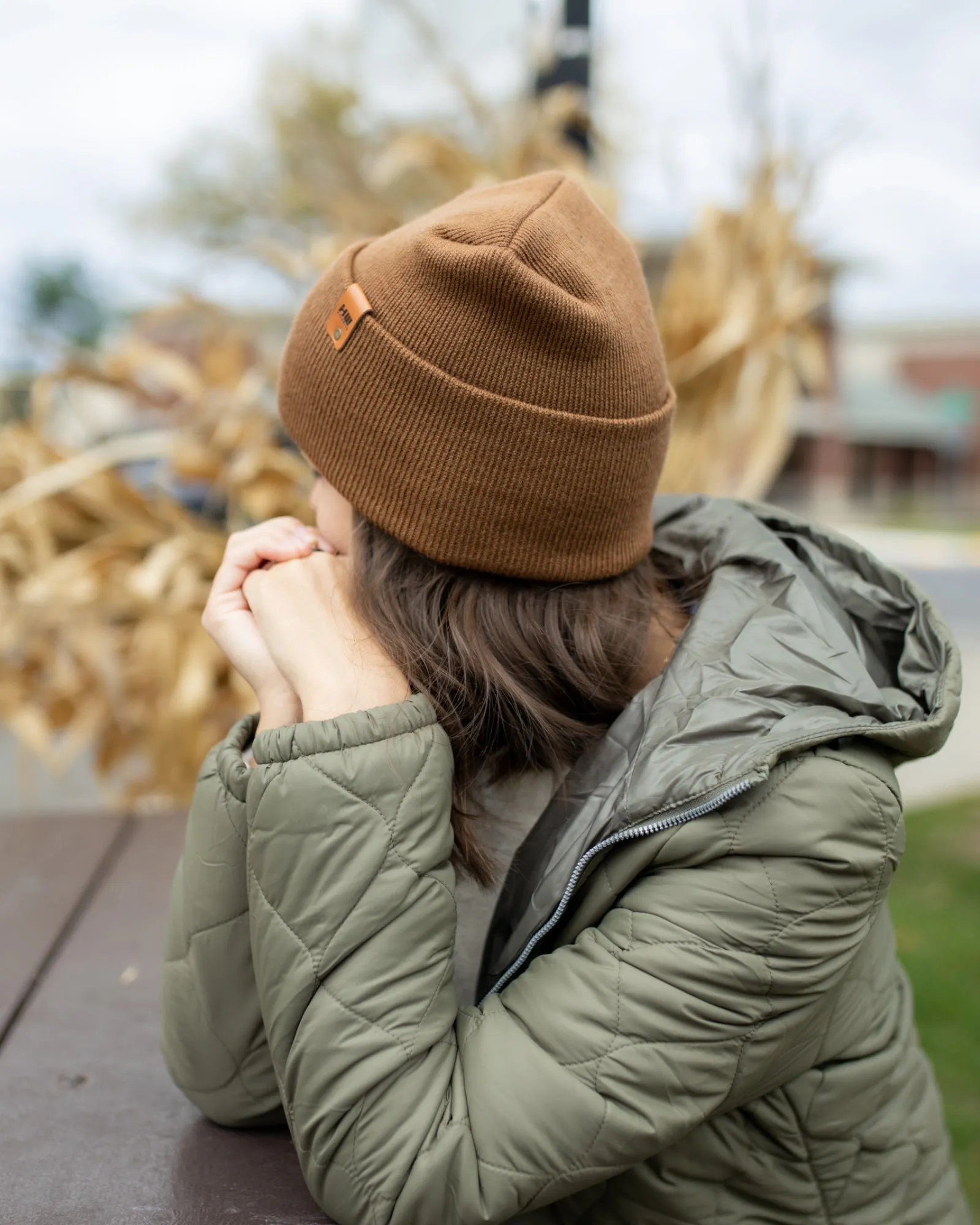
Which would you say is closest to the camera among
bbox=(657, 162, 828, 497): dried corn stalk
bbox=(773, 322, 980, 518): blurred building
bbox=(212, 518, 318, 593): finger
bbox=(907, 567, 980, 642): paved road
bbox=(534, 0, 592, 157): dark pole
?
bbox=(212, 518, 318, 593): finger

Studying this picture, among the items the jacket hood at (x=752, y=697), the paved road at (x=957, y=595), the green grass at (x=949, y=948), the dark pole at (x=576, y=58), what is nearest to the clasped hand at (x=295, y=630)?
the jacket hood at (x=752, y=697)

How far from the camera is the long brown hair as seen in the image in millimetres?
1133

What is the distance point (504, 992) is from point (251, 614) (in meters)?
0.52

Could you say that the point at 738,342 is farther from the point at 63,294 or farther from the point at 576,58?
the point at 63,294

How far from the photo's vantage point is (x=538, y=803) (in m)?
1.27

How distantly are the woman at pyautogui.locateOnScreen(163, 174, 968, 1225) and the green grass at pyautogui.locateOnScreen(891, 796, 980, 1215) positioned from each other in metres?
1.44

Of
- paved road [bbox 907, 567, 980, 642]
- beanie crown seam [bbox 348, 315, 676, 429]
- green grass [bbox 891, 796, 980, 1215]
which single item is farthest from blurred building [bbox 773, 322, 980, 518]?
beanie crown seam [bbox 348, 315, 676, 429]

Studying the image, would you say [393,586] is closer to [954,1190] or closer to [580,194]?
[580,194]

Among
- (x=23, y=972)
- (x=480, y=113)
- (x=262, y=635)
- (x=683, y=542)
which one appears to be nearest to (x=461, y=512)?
(x=262, y=635)

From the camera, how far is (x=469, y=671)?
1.13 m

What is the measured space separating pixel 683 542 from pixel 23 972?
1.07m

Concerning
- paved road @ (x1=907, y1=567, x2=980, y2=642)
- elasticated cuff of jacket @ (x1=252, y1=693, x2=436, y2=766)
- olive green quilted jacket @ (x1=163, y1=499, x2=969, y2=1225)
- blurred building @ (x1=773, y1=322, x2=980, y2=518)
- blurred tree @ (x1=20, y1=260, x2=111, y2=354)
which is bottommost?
blurred building @ (x1=773, y1=322, x2=980, y2=518)

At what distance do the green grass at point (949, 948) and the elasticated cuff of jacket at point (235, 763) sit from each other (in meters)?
1.97

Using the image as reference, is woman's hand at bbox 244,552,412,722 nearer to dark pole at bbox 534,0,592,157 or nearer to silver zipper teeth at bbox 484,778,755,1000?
silver zipper teeth at bbox 484,778,755,1000
